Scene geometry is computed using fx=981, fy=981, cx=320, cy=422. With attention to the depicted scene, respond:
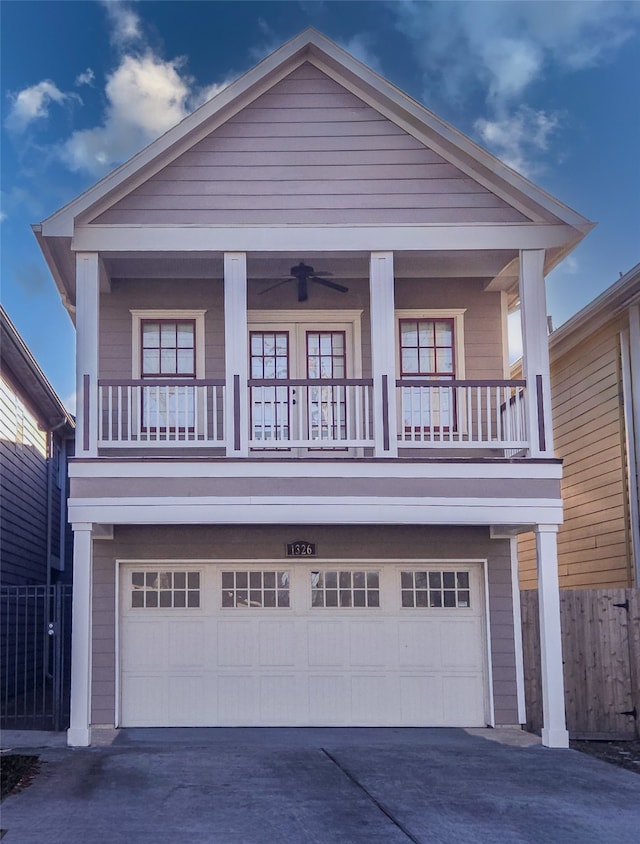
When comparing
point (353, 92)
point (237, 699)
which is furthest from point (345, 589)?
point (353, 92)

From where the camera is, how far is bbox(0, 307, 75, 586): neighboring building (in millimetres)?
14547

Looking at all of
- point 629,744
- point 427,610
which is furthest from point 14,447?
point 629,744

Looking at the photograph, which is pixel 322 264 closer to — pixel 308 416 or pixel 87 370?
pixel 308 416

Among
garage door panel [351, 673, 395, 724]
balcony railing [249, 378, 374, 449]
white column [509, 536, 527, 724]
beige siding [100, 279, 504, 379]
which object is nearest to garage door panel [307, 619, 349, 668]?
garage door panel [351, 673, 395, 724]

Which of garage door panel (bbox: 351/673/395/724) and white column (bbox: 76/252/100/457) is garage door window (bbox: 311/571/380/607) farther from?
white column (bbox: 76/252/100/457)

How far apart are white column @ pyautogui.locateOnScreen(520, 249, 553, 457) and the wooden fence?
7.19 ft

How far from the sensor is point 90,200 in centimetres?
1101

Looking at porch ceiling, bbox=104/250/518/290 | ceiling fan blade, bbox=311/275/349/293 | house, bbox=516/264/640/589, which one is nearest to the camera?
A: porch ceiling, bbox=104/250/518/290

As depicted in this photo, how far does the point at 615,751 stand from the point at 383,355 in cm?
511

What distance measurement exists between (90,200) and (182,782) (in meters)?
6.28

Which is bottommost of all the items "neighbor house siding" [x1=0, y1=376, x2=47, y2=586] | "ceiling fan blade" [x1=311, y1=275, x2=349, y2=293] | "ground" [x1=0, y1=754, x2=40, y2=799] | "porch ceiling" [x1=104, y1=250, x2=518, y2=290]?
"ground" [x1=0, y1=754, x2=40, y2=799]

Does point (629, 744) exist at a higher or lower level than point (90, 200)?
lower

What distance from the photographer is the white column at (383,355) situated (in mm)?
10820

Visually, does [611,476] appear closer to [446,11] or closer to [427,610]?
[427,610]
